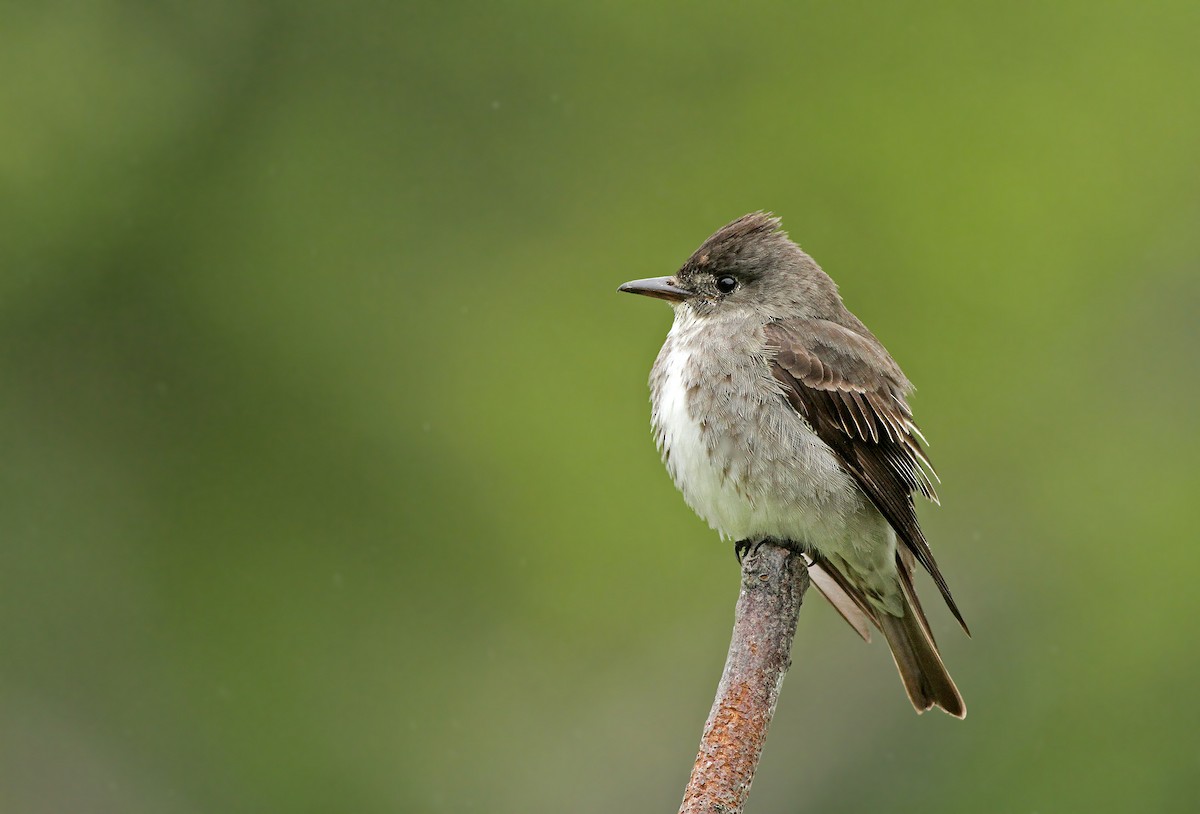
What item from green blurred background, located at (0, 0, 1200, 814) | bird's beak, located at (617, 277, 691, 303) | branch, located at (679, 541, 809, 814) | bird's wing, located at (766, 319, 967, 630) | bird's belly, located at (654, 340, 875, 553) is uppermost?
green blurred background, located at (0, 0, 1200, 814)

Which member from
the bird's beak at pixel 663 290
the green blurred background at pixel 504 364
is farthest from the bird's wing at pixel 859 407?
the green blurred background at pixel 504 364

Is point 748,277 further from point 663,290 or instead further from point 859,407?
point 859,407

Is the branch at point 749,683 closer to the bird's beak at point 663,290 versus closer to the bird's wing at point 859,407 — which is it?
the bird's wing at point 859,407

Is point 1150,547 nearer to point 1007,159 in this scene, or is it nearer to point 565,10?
point 1007,159

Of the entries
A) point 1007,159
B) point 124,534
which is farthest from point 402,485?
point 1007,159

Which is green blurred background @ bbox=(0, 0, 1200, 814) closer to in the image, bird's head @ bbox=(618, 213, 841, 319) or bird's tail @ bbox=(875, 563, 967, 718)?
bird's head @ bbox=(618, 213, 841, 319)

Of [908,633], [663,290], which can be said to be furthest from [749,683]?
[663,290]

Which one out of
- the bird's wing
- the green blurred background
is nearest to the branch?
the bird's wing
